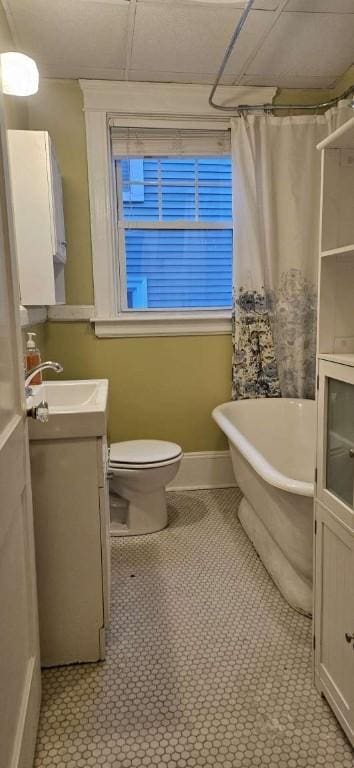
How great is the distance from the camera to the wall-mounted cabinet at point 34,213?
6.55 ft

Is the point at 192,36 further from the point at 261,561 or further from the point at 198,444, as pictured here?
the point at 261,561

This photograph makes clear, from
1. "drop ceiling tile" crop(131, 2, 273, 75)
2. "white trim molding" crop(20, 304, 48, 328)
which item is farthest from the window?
"white trim molding" crop(20, 304, 48, 328)

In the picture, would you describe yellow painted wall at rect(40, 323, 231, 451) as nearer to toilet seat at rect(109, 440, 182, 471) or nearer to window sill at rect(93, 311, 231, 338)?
window sill at rect(93, 311, 231, 338)

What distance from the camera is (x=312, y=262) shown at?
9.64 feet

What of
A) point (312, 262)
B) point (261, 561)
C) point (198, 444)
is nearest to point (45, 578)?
point (261, 561)

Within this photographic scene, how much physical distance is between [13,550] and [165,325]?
2017 mm

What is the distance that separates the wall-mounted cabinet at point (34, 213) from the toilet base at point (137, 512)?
1063 millimetres

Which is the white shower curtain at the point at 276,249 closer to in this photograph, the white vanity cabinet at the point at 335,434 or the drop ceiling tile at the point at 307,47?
the drop ceiling tile at the point at 307,47

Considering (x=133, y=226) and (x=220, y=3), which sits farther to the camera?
(x=133, y=226)

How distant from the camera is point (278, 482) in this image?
172 centimetres

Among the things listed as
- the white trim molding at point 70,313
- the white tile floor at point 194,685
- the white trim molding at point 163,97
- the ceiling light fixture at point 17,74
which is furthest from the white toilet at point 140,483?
the white trim molding at point 163,97

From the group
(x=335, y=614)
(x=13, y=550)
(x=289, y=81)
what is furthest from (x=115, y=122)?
(x=335, y=614)

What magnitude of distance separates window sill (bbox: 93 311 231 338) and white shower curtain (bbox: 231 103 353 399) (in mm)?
156

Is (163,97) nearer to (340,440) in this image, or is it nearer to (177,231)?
(177,231)
